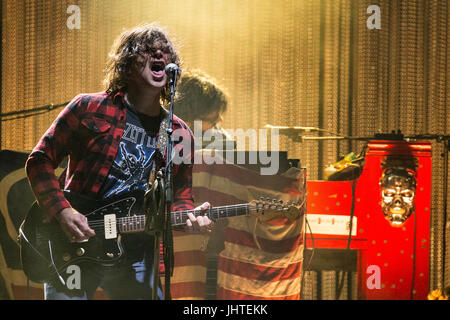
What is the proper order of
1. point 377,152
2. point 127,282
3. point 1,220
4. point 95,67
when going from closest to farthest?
1. point 127,282
2. point 1,220
3. point 377,152
4. point 95,67

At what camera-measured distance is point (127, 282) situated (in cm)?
221

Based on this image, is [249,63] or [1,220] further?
[249,63]

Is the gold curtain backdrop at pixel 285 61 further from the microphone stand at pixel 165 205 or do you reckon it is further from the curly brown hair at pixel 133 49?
the microphone stand at pixel 165 205

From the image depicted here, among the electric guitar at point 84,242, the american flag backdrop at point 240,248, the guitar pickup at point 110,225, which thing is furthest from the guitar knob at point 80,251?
the american flag backdrop at point 240,248

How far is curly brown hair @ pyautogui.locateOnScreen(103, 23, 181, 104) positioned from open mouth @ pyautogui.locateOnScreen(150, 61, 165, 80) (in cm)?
6

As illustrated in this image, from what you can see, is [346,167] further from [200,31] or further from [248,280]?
[200,31]

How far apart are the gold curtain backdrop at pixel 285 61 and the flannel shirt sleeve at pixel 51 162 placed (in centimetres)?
138

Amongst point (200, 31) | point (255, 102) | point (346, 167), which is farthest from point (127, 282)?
point (200, 31)

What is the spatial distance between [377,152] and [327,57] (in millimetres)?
982

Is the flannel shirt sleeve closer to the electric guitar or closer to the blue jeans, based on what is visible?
the electric guitar

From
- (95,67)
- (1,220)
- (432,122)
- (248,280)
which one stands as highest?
(95,67)

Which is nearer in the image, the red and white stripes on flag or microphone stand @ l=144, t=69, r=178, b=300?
microphone stand @ l=144, t=69, r=178, b=300

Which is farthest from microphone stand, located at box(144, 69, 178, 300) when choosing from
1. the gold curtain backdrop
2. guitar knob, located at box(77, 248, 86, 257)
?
the gold curtain backdrop

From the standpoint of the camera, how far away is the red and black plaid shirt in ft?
7.36
